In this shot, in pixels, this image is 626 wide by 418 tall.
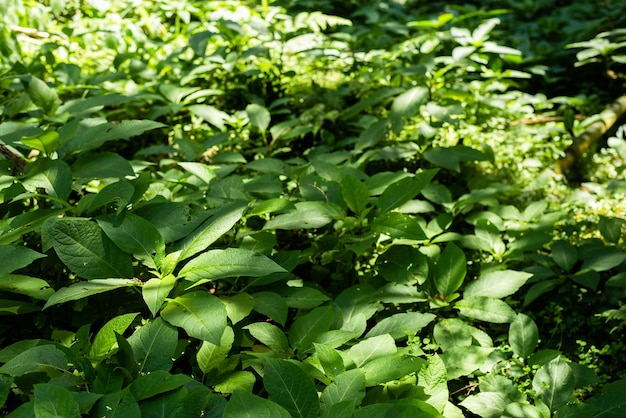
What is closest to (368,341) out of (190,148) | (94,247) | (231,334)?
(231,334)

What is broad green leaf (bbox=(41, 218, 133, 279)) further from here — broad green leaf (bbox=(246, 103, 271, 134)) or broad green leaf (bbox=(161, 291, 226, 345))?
broad green leaf (bbox=(246, 103, 271, 134))

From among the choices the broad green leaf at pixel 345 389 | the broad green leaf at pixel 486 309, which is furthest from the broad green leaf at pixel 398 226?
the broad green leaf at pixel 345 389

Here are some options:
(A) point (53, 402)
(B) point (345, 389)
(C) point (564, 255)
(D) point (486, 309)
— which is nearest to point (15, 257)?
(A) point (53, 402)

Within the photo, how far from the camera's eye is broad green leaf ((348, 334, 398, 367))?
5.79ft

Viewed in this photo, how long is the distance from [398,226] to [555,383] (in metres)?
0.73

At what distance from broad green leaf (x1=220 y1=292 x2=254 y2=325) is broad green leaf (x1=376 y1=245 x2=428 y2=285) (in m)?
0.57

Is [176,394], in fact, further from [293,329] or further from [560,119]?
[560,119]

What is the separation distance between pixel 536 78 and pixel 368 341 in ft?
13.2

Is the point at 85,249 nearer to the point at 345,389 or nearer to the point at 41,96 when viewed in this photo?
the point at 345,389

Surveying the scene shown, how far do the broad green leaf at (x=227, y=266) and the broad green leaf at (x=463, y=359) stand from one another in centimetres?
62

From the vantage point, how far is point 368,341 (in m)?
1.81

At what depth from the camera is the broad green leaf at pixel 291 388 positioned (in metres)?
1.49

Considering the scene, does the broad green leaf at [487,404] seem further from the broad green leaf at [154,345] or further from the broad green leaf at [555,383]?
the broad green leaf at [154,345]

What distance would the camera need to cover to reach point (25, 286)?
1.79m
